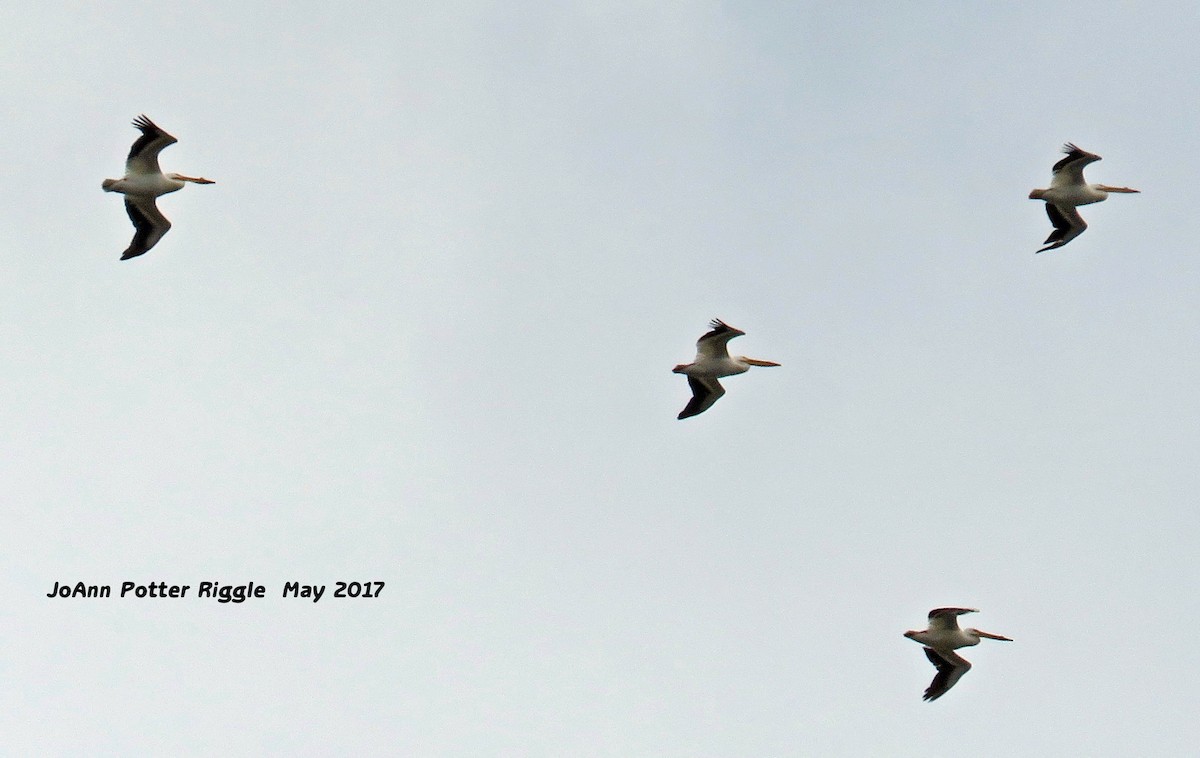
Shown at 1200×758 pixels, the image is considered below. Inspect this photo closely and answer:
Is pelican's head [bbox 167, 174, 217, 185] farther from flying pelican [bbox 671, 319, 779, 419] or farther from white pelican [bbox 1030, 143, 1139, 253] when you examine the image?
white pelican [bbox 1030, 143, 1139, 253]

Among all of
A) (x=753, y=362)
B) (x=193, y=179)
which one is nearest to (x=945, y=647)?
(x=753, y=362)

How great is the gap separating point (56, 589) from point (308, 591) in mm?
3808

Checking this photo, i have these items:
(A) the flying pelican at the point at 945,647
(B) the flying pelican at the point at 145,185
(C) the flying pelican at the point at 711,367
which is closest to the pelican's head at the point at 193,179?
(B) the flying pelican at the point at 145,185

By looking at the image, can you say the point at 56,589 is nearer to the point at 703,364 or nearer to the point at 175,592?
the point at 175,592

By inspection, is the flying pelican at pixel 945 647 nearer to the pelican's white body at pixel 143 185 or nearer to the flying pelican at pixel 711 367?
the flying pelican at pixel 711 367

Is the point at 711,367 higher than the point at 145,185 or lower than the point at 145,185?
lower

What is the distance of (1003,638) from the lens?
25031 mm

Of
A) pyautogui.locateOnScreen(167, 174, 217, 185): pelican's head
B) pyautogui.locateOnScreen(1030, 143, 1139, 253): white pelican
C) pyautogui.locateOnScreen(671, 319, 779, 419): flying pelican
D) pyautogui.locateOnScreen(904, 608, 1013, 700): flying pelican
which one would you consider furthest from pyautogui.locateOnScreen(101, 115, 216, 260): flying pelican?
pyautogui.locateOnScreen(1030, 143, 1139, 253): white pelican

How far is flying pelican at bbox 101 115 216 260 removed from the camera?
22.5 m

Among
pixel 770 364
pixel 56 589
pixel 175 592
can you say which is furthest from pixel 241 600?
pixel 770 364

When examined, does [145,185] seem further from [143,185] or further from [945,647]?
[945,647]

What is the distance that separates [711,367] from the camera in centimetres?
2527

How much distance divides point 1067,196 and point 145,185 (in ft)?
49.7

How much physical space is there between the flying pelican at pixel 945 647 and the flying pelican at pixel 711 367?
5.07 metres
